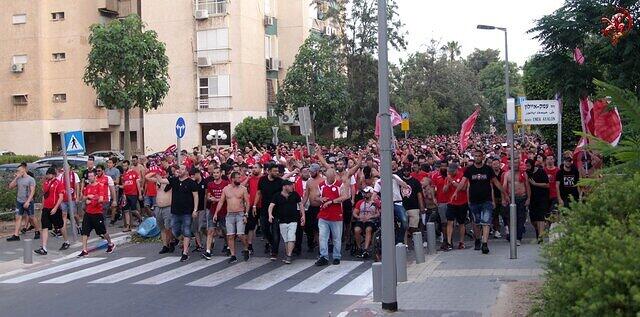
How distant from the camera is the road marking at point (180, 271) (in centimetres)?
1306

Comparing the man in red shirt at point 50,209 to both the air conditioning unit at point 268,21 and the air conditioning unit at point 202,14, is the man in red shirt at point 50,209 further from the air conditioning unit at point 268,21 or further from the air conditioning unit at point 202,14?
the air conditioning unit at point 268,21

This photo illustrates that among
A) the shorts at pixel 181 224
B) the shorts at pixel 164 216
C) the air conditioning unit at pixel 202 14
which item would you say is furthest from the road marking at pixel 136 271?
the air conditioning unit at pixel 202 14

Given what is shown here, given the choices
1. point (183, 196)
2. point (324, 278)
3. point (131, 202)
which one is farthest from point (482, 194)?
point (131, 202)

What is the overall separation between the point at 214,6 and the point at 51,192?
103 feet

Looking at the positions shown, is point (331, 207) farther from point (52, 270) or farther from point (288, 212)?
point (52, 270)

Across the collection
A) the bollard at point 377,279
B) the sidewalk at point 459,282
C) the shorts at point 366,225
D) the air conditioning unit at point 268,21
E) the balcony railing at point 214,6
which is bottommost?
the sidewalk at point 459,282

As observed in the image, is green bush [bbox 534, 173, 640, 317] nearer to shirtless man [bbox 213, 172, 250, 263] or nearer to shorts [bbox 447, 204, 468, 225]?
shorts [bbox 447, 204, 468, 225]

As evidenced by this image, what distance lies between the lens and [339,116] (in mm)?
47531

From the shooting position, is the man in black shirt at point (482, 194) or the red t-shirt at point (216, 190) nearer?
the man in black shirt at point (482, 194)

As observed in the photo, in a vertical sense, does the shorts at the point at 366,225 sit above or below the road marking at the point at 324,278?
above

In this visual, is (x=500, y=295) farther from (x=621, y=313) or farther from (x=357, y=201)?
(x=621, y=313)

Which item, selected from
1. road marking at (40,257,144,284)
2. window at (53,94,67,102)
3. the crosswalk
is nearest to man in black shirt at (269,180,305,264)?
the crosswalk

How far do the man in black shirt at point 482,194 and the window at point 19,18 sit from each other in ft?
137

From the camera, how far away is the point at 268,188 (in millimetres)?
15078
